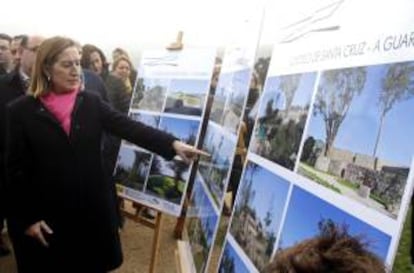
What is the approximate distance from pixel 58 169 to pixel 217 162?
0.64 m

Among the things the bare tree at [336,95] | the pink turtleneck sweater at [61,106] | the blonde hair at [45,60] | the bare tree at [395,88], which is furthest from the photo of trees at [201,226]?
the bare tree at [395,88]

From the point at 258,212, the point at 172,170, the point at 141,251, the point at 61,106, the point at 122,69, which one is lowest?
the point at 141,251

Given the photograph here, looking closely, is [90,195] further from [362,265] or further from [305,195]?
[362,265]

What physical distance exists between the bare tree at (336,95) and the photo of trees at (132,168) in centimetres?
227

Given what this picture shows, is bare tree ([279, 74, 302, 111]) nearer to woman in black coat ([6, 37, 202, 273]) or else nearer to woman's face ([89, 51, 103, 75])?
woman in black coat ([6, 37, 202, 273])

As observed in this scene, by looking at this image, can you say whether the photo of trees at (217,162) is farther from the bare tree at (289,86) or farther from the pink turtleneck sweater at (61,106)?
the pink turtleneck sweater at (61,106)

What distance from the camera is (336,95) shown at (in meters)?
1.14

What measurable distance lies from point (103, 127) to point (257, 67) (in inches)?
28.7

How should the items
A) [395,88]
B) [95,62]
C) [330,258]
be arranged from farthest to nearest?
1. [95,62]
2. [395,88]
3. [330,258]

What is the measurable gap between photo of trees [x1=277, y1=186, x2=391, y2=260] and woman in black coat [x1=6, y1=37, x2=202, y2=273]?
1.09m

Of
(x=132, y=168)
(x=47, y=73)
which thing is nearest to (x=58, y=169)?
(x=47, y=73)

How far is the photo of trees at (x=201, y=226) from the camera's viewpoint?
2.18 meters

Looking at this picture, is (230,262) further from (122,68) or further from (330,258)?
(122,68)

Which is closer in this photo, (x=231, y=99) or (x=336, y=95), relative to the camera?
(x=336, y=95)
